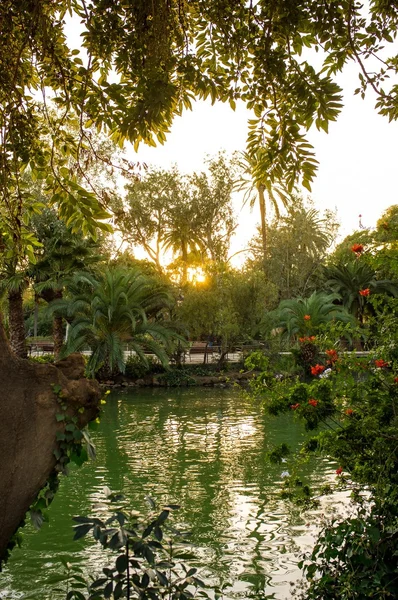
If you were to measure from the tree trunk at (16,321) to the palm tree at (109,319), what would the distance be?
4.52 feet

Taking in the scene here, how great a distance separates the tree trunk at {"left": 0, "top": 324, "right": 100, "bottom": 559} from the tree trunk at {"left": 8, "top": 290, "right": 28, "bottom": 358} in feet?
80.1

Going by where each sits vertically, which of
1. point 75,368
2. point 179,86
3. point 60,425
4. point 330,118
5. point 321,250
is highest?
point 321,250

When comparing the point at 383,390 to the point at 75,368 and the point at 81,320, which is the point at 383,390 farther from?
the point at 81,320

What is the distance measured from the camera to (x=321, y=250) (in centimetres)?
4019

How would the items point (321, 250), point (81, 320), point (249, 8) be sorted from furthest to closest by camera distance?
point (321, 250) < point (81, 320) < point (249, 8)

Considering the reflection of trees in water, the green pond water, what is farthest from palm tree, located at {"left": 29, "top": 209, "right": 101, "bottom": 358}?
the green pond water

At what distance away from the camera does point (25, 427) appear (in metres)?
3.04

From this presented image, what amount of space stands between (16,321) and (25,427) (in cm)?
2504

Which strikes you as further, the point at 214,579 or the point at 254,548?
the point at 254,548

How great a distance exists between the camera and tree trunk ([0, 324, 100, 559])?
9.73 feet

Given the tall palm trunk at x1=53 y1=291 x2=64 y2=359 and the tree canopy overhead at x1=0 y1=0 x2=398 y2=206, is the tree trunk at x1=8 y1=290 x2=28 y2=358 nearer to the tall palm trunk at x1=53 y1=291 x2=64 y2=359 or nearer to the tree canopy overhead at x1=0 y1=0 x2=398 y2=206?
the tall palm trunk at x1=53 y1=291 x2=64 y2=359

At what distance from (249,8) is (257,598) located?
14.3ft

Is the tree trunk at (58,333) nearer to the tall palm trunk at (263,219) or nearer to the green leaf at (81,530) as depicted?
the tall palm trunk at (263,219)

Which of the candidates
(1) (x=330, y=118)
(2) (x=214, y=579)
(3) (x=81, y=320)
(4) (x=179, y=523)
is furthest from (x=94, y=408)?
(3) (x=81, y=320)
